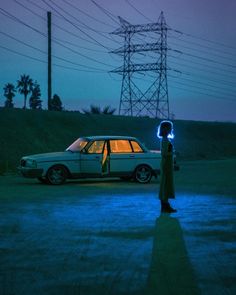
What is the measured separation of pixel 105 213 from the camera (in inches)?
532

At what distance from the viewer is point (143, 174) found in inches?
901

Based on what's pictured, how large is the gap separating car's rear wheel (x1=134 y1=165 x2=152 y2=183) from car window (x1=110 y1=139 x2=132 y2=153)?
2.29 ft

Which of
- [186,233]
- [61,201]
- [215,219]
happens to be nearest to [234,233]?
[186,233]

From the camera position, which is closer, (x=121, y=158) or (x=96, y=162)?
(x=96, y=162)

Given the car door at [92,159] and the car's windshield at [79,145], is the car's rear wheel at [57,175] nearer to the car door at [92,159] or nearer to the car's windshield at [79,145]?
the car door at [92,159]

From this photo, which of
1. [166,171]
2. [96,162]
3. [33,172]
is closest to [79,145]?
[96,162]

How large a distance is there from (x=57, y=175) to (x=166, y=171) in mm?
8668

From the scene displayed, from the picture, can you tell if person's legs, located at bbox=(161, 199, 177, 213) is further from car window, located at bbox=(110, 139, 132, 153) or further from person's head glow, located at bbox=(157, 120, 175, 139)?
car window, located at bbox=(110, 139, 132, 153)

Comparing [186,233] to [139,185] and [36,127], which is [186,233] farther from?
[36,127]

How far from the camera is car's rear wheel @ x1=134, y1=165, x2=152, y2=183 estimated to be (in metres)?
22.9

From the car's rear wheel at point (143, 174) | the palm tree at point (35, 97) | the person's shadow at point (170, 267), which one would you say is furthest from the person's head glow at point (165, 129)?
the palm tree at point (35, 97)

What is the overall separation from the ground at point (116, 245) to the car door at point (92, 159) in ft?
16.3

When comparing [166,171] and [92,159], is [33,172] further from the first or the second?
[166,171]

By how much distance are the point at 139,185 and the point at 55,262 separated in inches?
544
